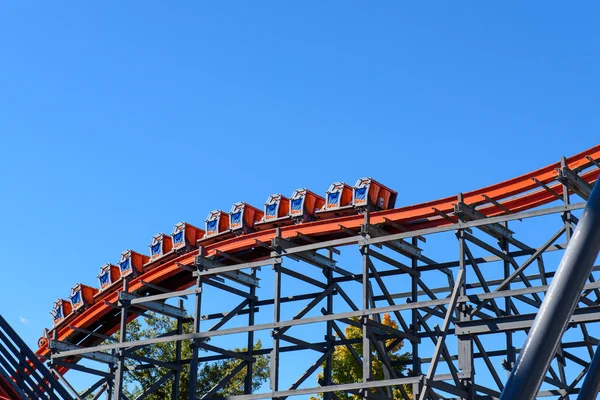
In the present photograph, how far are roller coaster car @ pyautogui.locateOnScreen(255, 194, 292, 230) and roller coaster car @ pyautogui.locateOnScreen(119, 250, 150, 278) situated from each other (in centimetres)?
438

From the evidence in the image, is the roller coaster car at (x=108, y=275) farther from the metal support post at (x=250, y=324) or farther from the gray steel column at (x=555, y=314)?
the gray steel column at (x=555, y=314)

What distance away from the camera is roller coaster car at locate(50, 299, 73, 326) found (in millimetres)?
25422

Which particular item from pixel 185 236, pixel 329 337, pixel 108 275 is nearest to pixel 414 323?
pixel 329 337

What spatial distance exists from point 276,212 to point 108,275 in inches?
250

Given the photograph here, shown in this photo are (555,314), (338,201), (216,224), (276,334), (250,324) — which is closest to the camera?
(555,314)

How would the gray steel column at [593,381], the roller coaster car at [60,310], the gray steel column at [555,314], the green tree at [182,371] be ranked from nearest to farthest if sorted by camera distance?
the gray steel column at [555,314] < the gray steel column at [593,381] < the roller coaster car at [60,310] < the green tree at [182,371]

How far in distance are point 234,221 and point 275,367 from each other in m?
5.02

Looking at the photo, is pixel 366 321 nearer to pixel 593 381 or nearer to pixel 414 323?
pixel 414 323

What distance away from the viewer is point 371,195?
61.4 feet

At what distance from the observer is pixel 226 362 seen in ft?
115

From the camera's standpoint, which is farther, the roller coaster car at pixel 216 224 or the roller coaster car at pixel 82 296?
the roller coaster car at pixel 82 296

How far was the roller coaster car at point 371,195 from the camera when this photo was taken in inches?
734

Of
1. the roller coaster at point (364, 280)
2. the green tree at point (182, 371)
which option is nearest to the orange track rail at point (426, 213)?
the roller coaster at point (364, 280)

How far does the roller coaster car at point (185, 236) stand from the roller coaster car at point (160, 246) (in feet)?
1.42
